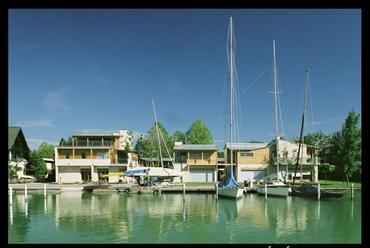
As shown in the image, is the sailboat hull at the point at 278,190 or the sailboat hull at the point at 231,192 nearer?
the sailboat hull at the point at 231,192

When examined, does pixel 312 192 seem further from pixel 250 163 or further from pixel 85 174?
pixel 85 174

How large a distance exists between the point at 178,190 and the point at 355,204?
53.6 feet

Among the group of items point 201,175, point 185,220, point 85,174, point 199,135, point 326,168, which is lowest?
point 201,175

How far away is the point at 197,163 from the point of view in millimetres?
45531

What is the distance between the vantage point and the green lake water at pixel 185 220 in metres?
15.4

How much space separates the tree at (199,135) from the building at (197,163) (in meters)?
20.4

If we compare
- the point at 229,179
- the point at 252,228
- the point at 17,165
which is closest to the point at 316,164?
the point at 229,179

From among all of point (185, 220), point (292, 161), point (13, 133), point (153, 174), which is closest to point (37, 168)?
point (13, 133)

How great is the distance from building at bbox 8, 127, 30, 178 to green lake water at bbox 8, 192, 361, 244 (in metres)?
19.8

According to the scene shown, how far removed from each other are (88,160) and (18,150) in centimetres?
1190

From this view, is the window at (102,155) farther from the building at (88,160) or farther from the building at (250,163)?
the building at (250,163)

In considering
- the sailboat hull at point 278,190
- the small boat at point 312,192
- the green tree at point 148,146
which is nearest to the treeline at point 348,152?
the small boat at point 312,192

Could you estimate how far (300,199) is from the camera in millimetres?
29234
